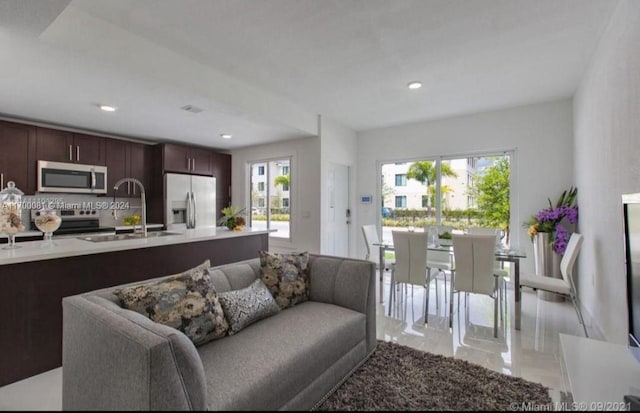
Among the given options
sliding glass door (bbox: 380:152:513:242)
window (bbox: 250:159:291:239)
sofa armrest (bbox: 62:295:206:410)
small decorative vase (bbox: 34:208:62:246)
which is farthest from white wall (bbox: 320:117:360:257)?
sofa armrest (bbox: 62:295:206:410)

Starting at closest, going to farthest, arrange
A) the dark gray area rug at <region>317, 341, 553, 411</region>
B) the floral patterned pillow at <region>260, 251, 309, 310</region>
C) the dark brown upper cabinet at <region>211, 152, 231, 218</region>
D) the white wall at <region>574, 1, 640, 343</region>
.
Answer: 1. the dark gray area rug at <region>317, 341, 553, 411</region>
2. the white wall at <region>574, 1, 640, 343</region>
3. the floral patterned pillow at <region>260, 251, 309, 310</region>
4. the dark brown upper cabinet at <region>211, 152, 231, 218</region>

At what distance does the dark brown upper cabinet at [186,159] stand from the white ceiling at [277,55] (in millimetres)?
984

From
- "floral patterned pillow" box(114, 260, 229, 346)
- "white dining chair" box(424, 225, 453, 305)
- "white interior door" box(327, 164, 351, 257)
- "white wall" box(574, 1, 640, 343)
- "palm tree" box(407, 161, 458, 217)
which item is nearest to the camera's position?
"floral patterned pillow" box(114, 260, 229, 346)

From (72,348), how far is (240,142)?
4774 mm

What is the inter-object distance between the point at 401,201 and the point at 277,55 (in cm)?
339

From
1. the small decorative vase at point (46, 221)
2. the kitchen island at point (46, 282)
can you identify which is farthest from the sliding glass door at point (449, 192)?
the small decorative vase at point (46, 221)

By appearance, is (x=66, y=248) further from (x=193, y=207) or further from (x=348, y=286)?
(x=193, y=207)

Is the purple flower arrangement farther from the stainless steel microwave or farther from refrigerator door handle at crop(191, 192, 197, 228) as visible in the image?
the stainless steel microwave

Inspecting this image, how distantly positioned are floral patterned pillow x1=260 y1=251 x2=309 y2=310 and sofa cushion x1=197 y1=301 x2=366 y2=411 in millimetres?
95

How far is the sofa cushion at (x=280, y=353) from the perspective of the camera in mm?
1191

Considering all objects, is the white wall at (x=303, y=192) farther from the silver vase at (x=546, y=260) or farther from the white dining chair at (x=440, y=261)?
the silver vase at (x=546, y=260)

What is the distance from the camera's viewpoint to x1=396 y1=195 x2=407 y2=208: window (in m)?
5.22

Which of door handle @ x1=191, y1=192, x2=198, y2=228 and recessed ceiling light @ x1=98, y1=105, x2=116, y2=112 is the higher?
recessed ceiling light @ x1=98, y1=105, x2=116, y2=112

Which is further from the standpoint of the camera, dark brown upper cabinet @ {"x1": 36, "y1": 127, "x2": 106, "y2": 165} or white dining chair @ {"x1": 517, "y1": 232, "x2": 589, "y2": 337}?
dark brown upper cabinet @ {"x1": 36, "y1": 127, "x2": 106, "y2": 165}
